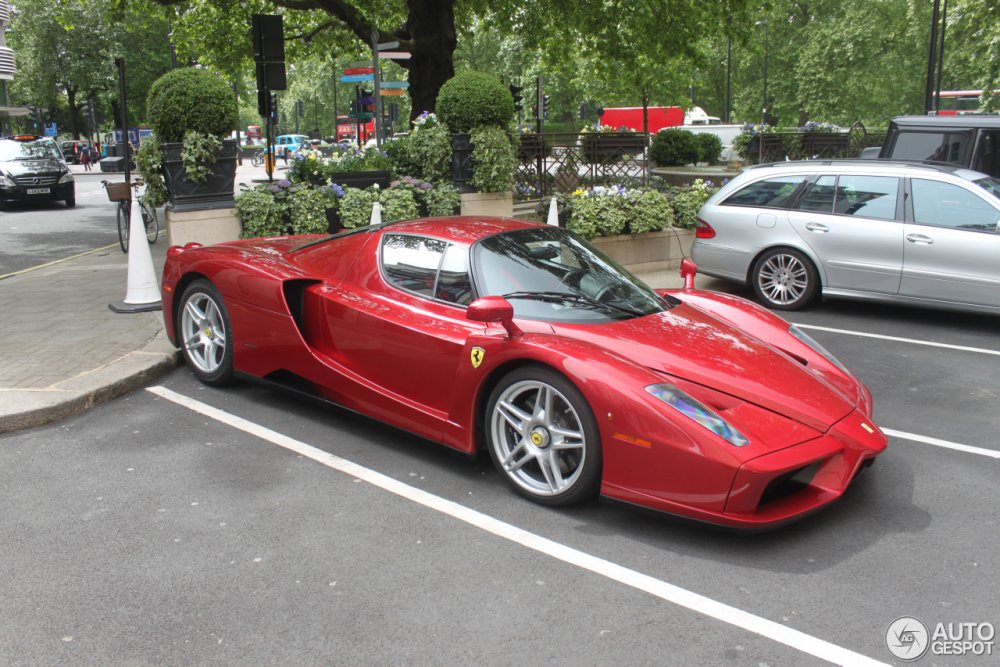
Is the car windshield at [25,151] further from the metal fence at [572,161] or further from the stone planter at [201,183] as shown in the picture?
the stone planter at [201,183]

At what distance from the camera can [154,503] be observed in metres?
4.23

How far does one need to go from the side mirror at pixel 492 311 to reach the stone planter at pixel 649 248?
6.49 m

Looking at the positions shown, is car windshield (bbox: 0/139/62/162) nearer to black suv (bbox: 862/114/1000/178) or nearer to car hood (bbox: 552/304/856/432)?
black suv (bbox: 862/114/1000/178)

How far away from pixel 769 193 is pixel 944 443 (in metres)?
4.54

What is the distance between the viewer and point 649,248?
11055 mm

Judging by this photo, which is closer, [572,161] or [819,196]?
[819,196]

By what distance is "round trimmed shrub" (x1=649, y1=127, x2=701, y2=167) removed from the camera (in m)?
27.1

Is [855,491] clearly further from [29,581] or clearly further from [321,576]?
[29,581]

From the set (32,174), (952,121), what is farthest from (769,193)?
(32,174)

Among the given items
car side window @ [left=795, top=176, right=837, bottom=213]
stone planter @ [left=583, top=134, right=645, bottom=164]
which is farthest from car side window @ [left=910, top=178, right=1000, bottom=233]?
stone planter @ [left=583, top=134, right=645, bottom=164]

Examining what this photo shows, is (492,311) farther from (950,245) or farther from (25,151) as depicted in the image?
(25,151)

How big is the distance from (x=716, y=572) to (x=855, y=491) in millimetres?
1185

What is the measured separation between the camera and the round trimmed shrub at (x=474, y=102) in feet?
38.0

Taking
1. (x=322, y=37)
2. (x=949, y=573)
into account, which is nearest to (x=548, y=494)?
(x=949, y=573)
